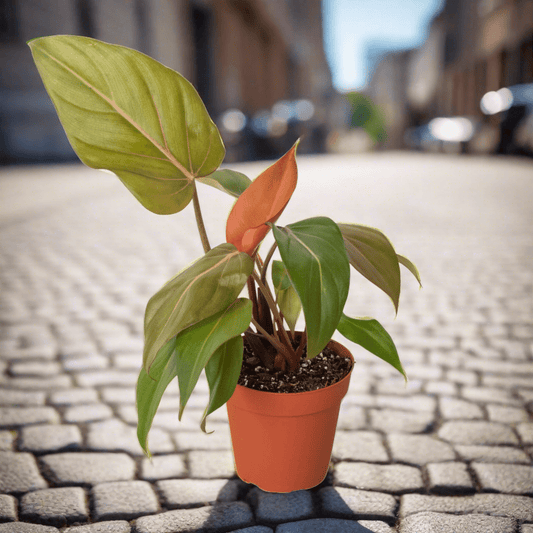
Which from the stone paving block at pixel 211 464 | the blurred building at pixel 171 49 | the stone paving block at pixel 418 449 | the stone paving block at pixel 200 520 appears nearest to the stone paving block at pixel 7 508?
the stone paving block at pixel 200 520

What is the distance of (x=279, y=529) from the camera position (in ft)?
5.17

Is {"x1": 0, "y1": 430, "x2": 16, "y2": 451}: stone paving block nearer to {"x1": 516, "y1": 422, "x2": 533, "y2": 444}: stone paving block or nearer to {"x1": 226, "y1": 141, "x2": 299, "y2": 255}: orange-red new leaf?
{"x1": 226, "y1": 141, "x2": 299, "y2": 255}: orange-red new leaf

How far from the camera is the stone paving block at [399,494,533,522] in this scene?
1644mm

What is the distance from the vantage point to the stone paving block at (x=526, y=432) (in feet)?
6.64

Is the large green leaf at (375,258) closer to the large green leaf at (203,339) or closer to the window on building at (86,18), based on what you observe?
the large green leaf at (203,339)

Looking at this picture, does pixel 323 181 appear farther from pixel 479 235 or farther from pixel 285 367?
pixel 285 367

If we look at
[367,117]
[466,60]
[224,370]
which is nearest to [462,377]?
[224,370]

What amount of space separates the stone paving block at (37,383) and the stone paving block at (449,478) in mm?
1644

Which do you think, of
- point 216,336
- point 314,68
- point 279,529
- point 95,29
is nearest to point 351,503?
point 279,529

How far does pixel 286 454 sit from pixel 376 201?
6718 millimetres

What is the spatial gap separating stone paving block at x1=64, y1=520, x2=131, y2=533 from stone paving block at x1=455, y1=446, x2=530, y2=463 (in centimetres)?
122

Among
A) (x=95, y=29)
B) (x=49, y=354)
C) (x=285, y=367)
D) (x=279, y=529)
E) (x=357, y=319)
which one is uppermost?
(x=95, y=29)

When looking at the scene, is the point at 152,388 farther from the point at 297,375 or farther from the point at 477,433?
the point at 477,433

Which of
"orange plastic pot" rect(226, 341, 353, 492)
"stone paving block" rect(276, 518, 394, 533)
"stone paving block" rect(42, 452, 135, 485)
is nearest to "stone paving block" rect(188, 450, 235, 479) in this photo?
"orange plastic pot" rect(226, 341, 353, 492)
